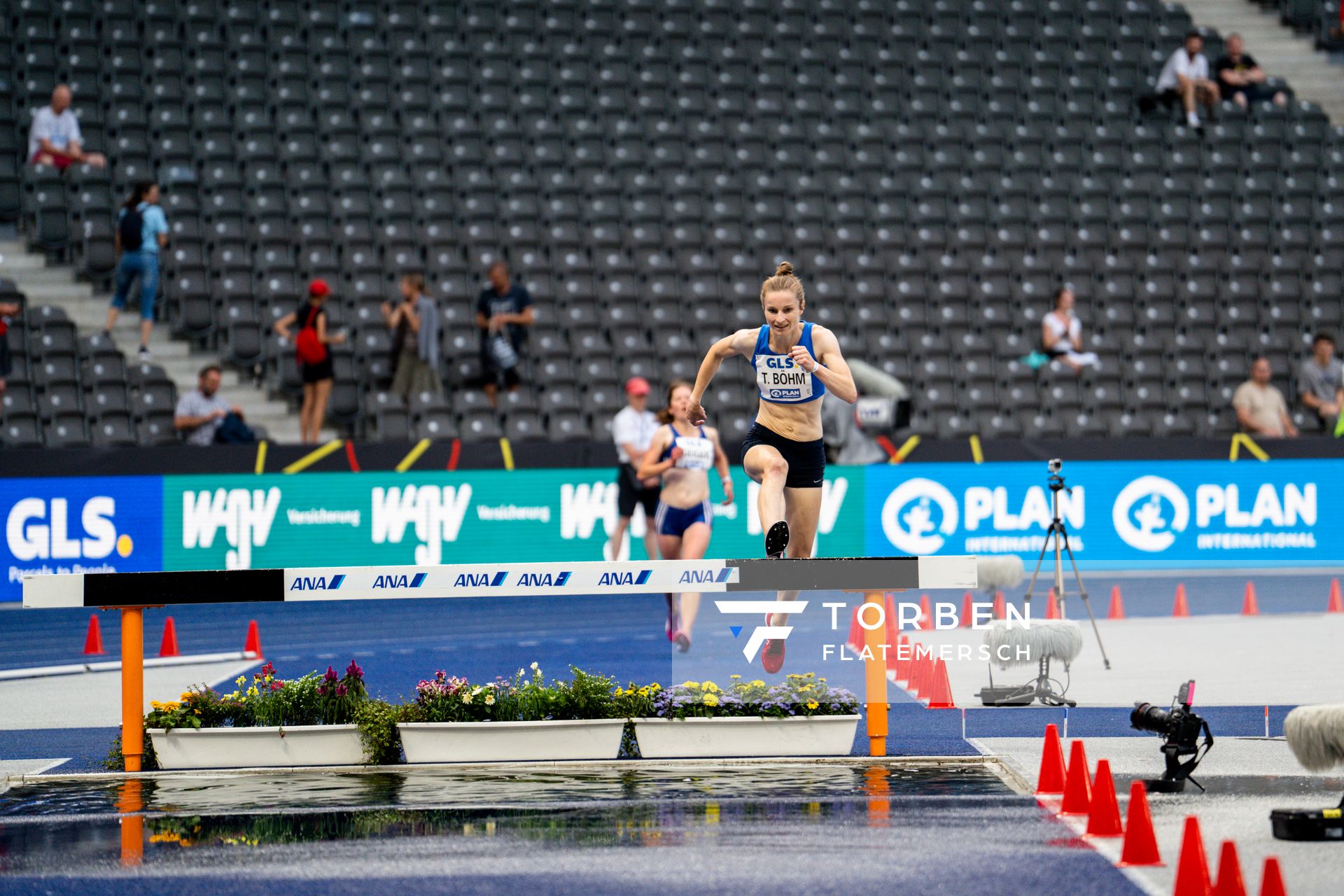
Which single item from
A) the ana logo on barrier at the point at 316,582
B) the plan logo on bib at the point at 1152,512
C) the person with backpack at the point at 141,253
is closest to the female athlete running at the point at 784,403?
the ana logo on barrier at the point at 316,582

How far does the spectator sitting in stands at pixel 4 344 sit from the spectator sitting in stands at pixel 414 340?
430cm

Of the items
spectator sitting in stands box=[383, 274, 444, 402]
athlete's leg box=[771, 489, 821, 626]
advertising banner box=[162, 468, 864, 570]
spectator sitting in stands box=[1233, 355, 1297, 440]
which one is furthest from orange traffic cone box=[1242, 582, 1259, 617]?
spectator sitting in stands box=[383, 274, 444, 402]

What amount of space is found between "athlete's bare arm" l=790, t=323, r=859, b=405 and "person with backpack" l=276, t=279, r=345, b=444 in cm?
1048

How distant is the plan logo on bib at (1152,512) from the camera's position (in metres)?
19.4

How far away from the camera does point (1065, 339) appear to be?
70.4 ft

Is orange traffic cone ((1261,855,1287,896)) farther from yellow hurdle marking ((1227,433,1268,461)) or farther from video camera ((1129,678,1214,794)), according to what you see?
yellow hurdle marking ((1227,433,1268,461))

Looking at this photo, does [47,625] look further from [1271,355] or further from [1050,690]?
[1271,355]

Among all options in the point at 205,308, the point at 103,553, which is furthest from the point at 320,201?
the point at 103,553

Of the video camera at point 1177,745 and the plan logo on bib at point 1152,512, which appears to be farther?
the plan logo on bib at point 1152,512

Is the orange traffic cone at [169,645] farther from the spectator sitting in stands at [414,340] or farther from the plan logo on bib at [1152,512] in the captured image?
the plan logo on bib at [1152,512]

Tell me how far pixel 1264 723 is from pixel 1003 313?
1286 centimetres

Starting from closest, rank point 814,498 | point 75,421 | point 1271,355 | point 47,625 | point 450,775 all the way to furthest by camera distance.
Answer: point 450,775
point 814,498
point 47,625
point 75,421
point 1271,355

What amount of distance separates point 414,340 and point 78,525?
4456 mm

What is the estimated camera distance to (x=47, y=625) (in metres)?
17.1
